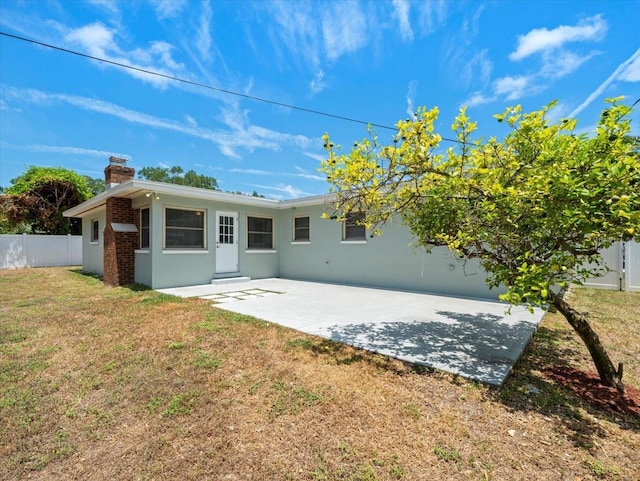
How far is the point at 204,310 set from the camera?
6.15m

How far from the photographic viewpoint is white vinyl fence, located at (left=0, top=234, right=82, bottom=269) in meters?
16.6

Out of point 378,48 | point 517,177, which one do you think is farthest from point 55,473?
point 378,48

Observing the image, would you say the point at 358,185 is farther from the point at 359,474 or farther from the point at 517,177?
the point at 359,474

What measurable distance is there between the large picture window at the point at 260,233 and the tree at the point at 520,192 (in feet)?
24.1

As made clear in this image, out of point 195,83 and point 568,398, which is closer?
point 568,398

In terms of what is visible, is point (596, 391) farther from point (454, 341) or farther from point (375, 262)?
point (375, 262)

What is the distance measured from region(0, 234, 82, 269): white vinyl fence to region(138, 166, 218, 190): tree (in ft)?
81.1

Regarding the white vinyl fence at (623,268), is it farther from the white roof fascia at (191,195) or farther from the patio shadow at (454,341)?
the white roof fascia at (191,195)

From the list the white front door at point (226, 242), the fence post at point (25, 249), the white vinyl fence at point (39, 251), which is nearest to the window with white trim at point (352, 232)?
the white front door at point (226, 242)

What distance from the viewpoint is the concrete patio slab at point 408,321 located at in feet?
12.4

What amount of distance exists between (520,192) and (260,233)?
384 inches

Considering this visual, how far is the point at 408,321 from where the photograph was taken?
5434mm

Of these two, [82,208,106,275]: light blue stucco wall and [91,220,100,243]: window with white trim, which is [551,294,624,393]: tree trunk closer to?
[82,208,106,275]: light blue stucco wall

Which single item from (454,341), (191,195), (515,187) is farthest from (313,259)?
(515,187)
